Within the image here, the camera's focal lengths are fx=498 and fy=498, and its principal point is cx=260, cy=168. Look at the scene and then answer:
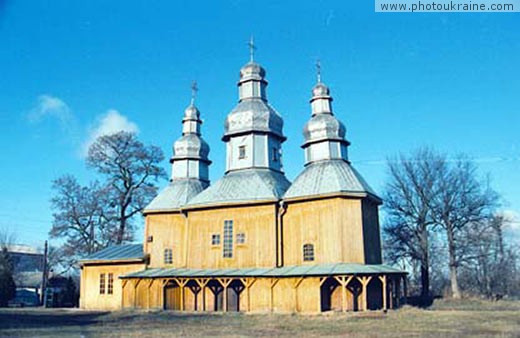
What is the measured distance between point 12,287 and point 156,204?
13.4 meters

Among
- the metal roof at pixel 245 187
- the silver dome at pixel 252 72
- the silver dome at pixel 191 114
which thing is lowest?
the metal roof at pixel 245 187

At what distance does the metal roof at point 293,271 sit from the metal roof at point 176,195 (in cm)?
436

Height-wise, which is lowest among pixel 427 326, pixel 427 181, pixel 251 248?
pixel 427 326

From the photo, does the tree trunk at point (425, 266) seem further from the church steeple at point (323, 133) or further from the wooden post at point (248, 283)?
the wooden post at point (248, 283)

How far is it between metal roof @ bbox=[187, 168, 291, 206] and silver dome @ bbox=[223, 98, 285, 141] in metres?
2.34

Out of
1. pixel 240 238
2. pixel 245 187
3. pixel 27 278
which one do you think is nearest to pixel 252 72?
pixel 245 187

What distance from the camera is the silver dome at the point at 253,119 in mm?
27750

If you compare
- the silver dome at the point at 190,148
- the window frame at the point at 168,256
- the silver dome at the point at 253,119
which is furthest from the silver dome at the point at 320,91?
the window frame at the point at 168,256

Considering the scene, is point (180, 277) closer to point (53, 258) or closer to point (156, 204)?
point (156, 204)

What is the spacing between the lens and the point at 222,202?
83.0 feet

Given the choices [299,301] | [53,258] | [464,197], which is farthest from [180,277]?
[53,258]

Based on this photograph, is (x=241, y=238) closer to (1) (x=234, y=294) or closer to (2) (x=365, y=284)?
(1) (x=234, y=294)

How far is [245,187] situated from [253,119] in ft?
14.1

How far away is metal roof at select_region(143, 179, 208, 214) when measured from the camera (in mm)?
28688
